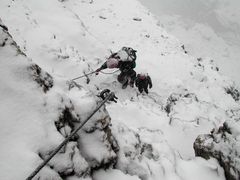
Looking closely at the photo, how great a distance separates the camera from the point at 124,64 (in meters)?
10.2

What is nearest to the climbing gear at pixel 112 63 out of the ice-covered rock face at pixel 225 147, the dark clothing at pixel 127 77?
the dark clothing at pixel 127 77

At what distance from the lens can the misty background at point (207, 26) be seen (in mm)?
42438

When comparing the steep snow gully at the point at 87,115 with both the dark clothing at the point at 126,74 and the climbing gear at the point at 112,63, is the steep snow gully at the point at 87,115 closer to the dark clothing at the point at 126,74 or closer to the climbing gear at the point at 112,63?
the dark clothing at the point at 126,74

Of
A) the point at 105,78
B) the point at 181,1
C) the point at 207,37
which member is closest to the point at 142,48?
the point at 105,78

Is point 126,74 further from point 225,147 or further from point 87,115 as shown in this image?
point 87,115

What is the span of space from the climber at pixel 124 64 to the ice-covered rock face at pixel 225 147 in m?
4.50

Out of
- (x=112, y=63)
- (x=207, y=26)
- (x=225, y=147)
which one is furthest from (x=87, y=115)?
(x=207, y=26)

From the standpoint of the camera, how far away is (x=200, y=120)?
895 cm

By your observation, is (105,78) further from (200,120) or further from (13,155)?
(13,155)

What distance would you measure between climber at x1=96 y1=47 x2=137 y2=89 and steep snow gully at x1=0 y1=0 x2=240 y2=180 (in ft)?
1.34

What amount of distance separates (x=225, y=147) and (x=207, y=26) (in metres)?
49.3

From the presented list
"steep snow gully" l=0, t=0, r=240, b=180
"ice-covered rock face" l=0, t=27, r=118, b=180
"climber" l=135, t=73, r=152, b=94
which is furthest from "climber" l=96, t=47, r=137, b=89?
"ice-covered rock face" l=0, t=27, r=118, b=180

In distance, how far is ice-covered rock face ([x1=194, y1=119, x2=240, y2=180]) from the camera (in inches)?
224

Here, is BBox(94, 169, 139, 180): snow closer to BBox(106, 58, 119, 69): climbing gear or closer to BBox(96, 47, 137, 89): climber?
BBox(96, 47, 137, 89): climber
